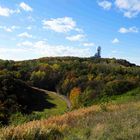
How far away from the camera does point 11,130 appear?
32.5 feet

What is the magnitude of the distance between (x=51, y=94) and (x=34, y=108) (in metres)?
11.3

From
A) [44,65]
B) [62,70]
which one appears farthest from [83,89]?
[44,65]

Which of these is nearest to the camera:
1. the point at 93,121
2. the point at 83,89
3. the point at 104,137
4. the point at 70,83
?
the point at 104,137

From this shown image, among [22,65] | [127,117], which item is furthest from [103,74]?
[127,117]

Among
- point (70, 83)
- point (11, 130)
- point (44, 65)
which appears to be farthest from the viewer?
point (44, 65)

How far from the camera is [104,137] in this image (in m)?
9.26

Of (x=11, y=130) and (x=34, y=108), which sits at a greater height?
(x=11, y=130)

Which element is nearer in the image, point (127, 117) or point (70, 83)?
point (127, 117)

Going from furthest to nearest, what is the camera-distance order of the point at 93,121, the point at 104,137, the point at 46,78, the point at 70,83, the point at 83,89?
the point at 46,78, the point at 70,83, the point at 83,89, the point at 93,121, the point at 104,137

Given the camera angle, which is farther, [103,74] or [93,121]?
[103,74]

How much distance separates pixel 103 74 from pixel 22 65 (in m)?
43.5

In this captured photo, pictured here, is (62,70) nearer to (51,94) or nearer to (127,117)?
(51,94)

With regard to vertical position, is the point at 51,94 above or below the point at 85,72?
below

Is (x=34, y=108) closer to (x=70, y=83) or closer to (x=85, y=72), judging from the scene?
(x=70, y=83)
